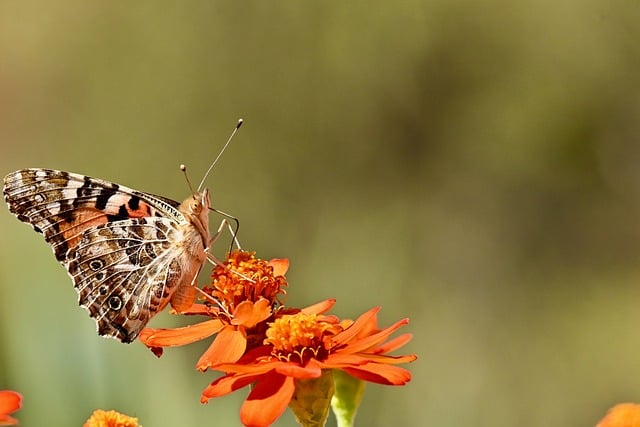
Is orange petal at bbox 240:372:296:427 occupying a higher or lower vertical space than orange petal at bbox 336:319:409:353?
lower

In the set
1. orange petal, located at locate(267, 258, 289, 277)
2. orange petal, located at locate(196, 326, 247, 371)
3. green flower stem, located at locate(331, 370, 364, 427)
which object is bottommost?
green flower stem, located at locate(331, 370, 364, 427)

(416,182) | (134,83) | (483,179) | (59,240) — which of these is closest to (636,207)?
(483,179)

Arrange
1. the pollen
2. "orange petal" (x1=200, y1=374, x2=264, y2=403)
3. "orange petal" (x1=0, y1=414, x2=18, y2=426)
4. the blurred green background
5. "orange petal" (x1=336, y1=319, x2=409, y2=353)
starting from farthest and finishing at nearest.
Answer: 1. the blurred green background
2. the pollen
3. "orange petal" (x1=336, y1=319, x2=409, y2=353)
4. "orange petal" (x1=200, y1=374, x2=264, y2=403)
5. "orange petal" (x1=0, y1=414, x2=18, y2=426)

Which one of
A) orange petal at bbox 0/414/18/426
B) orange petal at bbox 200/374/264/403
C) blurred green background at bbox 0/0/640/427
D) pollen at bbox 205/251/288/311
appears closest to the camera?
orange petal at bbox 0/414/18/426

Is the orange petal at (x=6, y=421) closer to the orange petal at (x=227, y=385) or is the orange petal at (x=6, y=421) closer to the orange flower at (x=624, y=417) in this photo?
the orange petal at (x=227, y=385)

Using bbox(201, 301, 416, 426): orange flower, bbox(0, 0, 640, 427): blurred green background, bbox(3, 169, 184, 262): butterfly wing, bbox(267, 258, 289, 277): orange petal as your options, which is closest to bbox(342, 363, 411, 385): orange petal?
bbox(201, 301, 416, 426): orange flower

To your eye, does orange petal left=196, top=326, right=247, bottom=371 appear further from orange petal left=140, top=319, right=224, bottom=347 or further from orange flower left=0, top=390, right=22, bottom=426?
orange flower left=0, top=390, right=22, bottom=426

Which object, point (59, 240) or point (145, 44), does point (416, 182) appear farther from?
point (59, 240)
